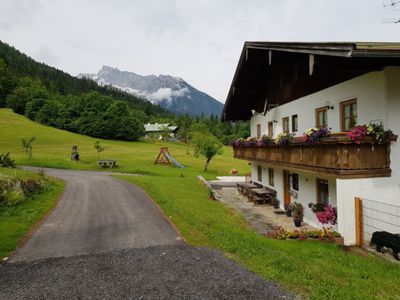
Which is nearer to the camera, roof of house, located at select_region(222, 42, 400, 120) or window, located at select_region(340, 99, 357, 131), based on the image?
roof of house, located at select_region(222, 42, 400, 120)

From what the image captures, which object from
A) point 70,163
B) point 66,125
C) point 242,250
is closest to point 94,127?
point 66,125

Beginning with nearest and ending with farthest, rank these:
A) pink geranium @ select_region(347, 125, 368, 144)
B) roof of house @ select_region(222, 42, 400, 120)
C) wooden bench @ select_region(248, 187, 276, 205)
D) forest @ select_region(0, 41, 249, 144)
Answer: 1. roof of house @ select_region(222, 42, 400, 120)
2. pink geranium @ select_region(347, 125, 368, 144)
3. wooden bench @ select_region(248, 187, 276, 205)
4. forest @ select_region(0, 41, 249, 144)

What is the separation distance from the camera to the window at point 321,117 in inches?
556

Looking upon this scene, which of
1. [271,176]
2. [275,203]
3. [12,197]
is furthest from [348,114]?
[12,197]

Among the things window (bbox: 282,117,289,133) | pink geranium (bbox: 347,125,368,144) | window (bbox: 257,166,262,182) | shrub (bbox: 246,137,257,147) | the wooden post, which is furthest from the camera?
window (bbox: 257,166,262,182)

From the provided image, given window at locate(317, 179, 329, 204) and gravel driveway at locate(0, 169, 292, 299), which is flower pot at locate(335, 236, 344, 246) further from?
gravel driveway at locate(0, 169, 292, 299)

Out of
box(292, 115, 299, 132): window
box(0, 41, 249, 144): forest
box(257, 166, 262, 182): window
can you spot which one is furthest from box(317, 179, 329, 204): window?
box(0, 41, 249, 144): forest

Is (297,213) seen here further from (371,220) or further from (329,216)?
(371,220)

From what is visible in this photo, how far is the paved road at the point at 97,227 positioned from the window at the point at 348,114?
799 cm

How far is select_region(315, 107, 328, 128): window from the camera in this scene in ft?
46.3

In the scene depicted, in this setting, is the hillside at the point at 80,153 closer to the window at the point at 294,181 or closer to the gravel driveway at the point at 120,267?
the window at the point at 294,181

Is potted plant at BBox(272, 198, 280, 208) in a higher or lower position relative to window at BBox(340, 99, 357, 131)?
lower

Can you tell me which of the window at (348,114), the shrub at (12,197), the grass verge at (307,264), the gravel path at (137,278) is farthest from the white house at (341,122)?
the shrub at (12,197)

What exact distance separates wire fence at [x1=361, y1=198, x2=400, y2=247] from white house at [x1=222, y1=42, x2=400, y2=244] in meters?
0.03
